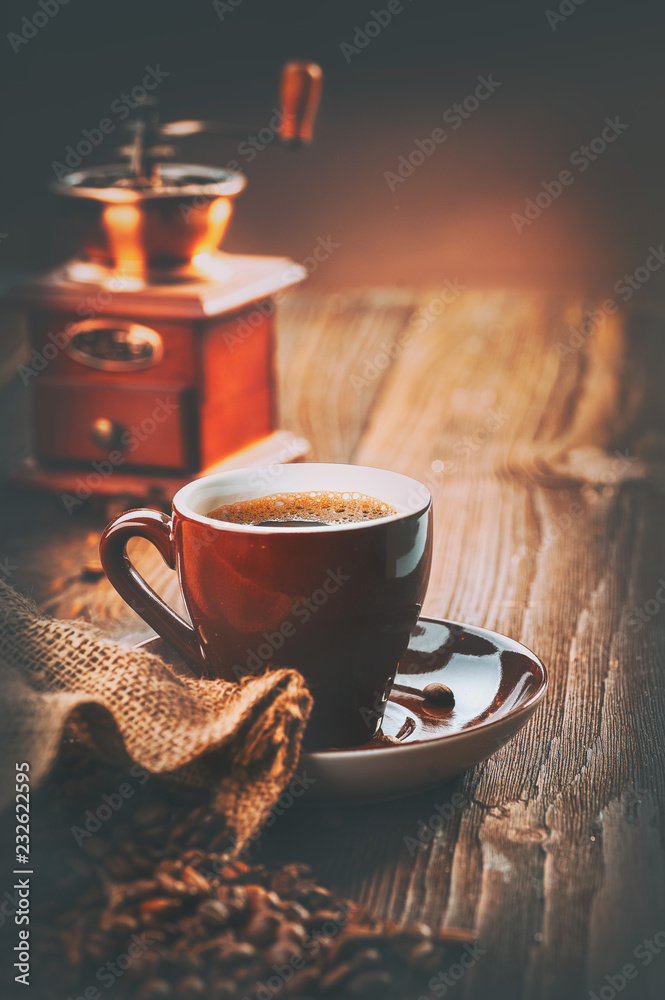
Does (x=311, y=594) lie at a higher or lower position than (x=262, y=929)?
higher

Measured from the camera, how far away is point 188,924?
0.56 metres

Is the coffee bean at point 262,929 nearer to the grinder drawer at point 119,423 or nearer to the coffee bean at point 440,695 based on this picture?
the coffee bean at point 440,695

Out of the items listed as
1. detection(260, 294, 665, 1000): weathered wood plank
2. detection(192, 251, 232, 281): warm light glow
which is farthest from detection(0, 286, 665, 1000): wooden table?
detection(192, 251, 232, 281): warm light glow

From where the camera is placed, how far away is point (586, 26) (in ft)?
7.95

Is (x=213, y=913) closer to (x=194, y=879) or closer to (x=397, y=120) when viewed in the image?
(x=194, y=879)

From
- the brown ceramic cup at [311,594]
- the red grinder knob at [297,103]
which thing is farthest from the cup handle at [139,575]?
the red grinder knob at [297,103]

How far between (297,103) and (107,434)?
0.54 m

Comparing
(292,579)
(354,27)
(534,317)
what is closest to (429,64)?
(354,27)

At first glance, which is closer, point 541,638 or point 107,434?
point 541,638

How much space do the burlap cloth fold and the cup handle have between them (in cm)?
6

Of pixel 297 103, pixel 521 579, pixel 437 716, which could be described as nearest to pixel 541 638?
pixel 521 579

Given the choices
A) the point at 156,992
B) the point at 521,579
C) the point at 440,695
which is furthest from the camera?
the point at 521,579

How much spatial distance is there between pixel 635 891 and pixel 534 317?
1813mm

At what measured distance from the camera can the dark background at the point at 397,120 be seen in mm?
2391
